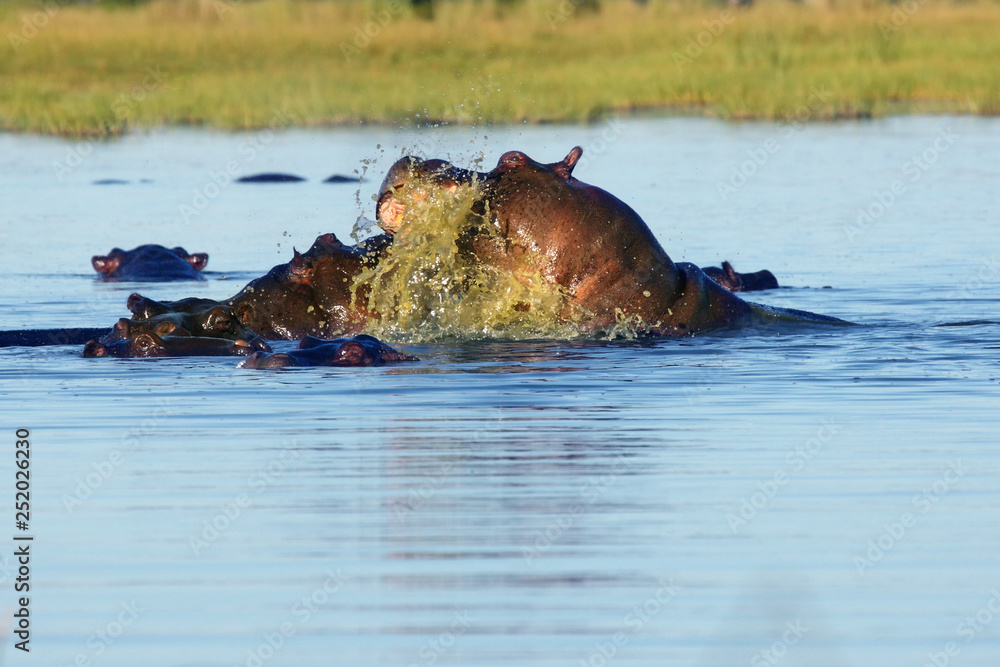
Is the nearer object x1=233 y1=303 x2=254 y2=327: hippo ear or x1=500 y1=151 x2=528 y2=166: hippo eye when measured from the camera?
x1=500 y1=151 x2=528 y2=166: hippo eye

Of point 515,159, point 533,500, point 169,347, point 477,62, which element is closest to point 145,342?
Result: point 169,347

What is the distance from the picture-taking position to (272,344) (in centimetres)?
952

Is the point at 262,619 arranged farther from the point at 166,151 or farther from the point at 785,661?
the point at 166,151

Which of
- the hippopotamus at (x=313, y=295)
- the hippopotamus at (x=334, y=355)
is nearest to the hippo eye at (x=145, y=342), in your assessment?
the hippopotamus at (x=313, y=295)

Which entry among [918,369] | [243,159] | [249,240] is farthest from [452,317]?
[243,159]

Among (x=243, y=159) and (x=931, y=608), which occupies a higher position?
(x=931, y=608)

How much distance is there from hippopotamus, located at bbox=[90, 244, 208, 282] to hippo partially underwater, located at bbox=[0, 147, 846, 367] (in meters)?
4.53

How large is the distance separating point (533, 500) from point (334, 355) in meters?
3.16

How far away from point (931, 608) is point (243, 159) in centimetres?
2251

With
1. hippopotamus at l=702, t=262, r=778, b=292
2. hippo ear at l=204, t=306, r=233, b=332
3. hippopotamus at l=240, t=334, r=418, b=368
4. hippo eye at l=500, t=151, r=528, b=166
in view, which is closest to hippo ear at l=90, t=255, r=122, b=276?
hippopotamus at l=702, t=262, r=778, b=292

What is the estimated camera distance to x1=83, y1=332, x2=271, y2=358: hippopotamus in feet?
30.7

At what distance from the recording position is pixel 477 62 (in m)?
36.3

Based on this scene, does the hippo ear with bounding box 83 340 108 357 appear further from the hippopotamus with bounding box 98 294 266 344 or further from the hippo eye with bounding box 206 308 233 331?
the hippo eye with bounding box 206 308 233 331

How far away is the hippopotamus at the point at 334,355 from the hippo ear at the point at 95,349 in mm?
818
